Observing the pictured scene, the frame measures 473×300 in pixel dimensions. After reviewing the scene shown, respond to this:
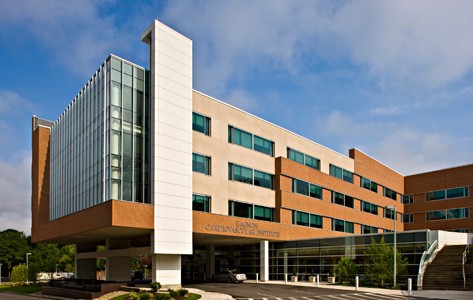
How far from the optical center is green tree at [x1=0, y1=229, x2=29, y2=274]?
123m

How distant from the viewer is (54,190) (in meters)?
54.4

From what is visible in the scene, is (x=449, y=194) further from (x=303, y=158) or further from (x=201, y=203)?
(x=201, y=203)

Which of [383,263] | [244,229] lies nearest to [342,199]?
[244,229]

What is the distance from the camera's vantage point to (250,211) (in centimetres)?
5094

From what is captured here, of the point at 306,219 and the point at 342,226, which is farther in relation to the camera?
the point at 342,226

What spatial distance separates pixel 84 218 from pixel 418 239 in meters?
29.4

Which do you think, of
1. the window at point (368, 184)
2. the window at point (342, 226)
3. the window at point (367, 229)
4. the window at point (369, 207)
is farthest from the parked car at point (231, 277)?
the window at point (368, 184)

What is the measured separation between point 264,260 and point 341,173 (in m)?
19.6

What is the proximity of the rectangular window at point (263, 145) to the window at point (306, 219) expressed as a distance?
25.5 ft

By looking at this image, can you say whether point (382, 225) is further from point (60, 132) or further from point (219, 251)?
point (60, 132)

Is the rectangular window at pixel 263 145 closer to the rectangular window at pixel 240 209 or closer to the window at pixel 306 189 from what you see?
the window at pixel 306 189

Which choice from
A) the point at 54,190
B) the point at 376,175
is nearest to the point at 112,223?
the point at 54,190

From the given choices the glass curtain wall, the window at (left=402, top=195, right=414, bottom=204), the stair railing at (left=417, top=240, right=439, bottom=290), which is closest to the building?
the glass curtain wall

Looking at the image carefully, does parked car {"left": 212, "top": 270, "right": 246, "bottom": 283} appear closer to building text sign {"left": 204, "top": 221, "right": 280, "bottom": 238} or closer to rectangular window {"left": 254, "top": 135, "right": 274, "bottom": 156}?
building text sign {"left": 204, "top": 221, "right": 280, "bottom": 238}
